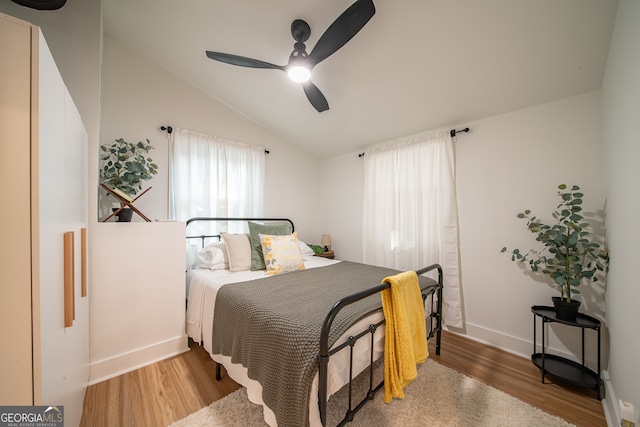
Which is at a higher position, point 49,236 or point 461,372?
point 49,236

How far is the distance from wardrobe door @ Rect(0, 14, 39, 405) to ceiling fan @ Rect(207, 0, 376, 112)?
1.24 meters

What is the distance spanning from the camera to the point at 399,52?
2.02 metres

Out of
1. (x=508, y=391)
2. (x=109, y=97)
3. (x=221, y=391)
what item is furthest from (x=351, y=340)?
(x=109, y=97)

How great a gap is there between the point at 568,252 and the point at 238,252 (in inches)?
114

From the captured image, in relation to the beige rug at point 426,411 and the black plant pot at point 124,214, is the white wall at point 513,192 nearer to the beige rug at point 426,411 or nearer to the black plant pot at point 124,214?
the beige rug at point 426,411

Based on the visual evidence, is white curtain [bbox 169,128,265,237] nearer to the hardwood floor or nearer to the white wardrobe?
the hardwood floor

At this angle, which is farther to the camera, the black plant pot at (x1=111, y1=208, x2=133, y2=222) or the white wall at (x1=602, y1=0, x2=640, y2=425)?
the black plant pot at (x1=111, y1=208, x2=133, y2=222)

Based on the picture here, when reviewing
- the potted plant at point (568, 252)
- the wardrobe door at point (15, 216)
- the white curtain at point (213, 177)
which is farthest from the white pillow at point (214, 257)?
the potted plant at point (568, 252)

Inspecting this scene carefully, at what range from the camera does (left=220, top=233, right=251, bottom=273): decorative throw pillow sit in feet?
8.02

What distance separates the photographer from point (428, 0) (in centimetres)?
161

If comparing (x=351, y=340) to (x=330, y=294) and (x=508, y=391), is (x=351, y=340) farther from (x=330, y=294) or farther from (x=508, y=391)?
(x=508, y=391)

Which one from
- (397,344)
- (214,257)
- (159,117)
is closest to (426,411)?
(397,344)

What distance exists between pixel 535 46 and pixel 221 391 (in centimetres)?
343

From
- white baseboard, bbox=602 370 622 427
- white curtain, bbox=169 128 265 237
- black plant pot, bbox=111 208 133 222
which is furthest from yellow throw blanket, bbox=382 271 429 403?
white curtain, bbox=169 128 265 237
